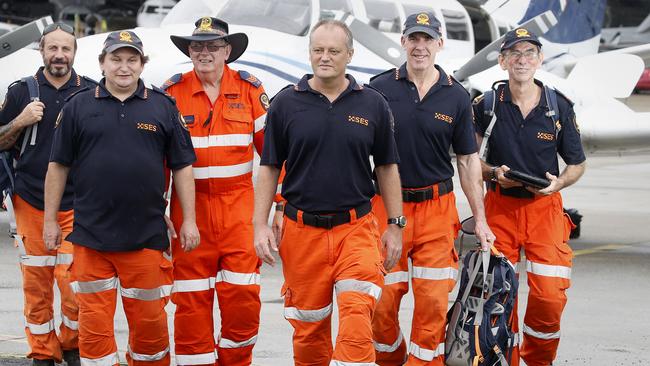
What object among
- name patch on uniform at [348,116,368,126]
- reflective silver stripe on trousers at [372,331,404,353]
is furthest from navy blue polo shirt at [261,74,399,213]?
reflective silver stripe on trousers at [372,331,404,353]

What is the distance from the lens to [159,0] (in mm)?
53562

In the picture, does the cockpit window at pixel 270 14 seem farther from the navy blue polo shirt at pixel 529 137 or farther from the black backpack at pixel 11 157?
the navy blue polo shirt at pixel 529 137

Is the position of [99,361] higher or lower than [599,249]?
higher

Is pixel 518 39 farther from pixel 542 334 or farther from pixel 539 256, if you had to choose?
pixel 542 334

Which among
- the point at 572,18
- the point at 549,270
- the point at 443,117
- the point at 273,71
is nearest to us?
the point at 443,117

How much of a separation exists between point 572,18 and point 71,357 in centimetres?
1187

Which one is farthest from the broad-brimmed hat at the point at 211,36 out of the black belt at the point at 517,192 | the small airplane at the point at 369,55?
the small airplane at the point at 369,55

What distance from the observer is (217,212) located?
6.87 m

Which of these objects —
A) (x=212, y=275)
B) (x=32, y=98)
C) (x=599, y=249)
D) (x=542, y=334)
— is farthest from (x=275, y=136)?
(x=599, y=249)

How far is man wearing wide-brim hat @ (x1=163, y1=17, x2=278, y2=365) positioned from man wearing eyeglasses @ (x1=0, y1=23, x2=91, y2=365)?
0.91 meters

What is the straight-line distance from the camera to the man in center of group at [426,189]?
6.93 metres

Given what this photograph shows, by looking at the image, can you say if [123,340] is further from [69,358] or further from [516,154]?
[516,154]

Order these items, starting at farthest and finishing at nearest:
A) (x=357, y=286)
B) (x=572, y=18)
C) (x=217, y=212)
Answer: (x=572, y=18)
(x=217, y=212)
(x=357, y=286)

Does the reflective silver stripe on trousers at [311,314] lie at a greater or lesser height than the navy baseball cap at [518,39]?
lesser
